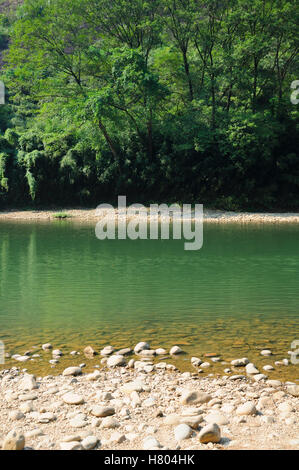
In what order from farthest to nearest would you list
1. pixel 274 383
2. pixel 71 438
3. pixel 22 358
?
pixel 22 358 < pixel 274 383 < pixel 71 438

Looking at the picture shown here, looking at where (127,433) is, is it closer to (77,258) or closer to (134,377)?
(134,377)

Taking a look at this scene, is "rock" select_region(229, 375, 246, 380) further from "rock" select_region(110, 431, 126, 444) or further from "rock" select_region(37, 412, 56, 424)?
"rock" select_region(37, 412, 56, 424)

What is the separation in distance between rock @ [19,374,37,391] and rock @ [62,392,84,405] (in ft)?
1.45

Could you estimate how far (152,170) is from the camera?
95.1ft

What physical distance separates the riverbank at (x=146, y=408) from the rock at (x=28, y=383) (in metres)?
0.01

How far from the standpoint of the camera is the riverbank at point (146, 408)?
3.43 meters

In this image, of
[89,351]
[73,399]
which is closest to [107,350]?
[89,351]

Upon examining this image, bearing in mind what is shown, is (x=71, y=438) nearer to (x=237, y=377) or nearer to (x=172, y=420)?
(x=172, y=420)

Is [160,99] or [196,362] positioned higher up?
[160,99]

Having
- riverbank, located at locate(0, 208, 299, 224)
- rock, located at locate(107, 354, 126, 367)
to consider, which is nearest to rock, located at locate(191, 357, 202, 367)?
rock, located at locate(107, 354, 126, 367)

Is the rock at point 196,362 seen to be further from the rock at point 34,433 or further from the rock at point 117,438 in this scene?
the rock at point 34,433

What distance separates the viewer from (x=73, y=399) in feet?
13.7

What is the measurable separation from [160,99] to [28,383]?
970 inches
